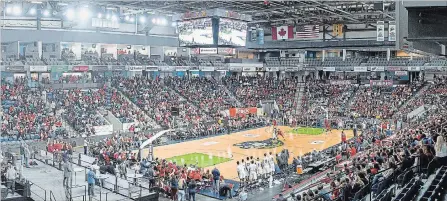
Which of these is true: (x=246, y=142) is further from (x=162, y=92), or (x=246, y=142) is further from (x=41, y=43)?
(x=41, y=43)

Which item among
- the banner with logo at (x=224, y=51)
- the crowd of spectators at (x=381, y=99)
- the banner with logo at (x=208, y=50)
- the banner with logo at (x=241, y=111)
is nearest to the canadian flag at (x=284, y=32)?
the banner with logo at (x=241, y=111)

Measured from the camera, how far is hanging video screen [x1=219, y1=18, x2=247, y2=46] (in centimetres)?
2516

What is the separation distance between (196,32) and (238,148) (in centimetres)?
795

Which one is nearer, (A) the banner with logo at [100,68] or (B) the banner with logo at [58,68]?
(B) the banner with logo at [58,68]

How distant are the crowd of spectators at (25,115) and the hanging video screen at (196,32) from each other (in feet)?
33.6

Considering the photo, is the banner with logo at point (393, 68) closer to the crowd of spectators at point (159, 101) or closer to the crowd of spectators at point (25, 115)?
the crowd of spectators at point (159, 101)

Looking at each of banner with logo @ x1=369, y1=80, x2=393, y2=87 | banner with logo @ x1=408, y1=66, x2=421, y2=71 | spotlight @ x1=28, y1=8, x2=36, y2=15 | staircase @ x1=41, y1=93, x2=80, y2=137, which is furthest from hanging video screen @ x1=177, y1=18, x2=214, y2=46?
banner with logo @ x1=408, y1=66, x2=421, y2=71

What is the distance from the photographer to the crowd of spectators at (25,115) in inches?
1110

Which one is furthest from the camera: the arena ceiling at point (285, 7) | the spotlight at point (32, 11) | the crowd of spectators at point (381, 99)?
the crowd of spectators at point (381, 99)

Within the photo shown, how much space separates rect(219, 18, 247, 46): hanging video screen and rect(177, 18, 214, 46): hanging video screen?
591 millimetres

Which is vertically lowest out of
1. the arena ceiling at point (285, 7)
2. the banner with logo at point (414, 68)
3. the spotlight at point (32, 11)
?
the banner with logo at point (414, 68)

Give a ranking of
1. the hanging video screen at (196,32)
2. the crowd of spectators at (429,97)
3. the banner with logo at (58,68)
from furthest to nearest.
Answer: the crowd of spectators at (429,97) < the banner with logo at (58,68) < the hanging video screen at (196,32)

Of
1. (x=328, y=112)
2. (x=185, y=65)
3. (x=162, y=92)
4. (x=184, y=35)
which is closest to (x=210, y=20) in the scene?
(x=184, y=35)

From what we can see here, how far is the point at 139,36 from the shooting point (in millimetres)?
47656
